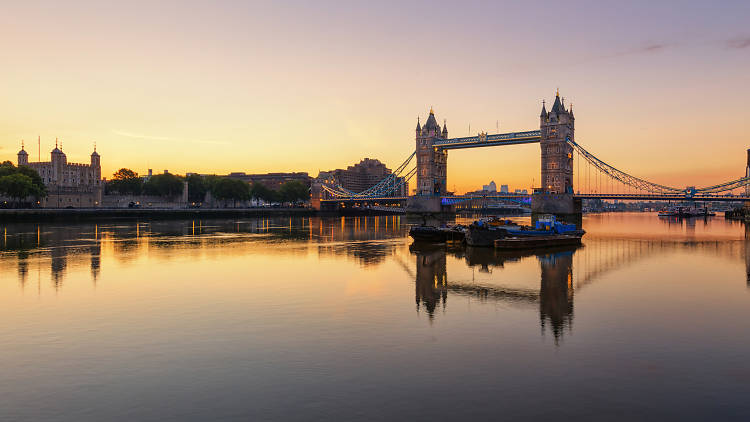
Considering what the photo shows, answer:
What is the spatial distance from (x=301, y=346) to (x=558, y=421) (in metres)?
6.74

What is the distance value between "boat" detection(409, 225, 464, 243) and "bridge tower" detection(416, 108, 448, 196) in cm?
8484

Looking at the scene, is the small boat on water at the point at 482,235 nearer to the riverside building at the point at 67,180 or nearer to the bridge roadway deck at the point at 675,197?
the bridge roadway deck at the point at 675,197

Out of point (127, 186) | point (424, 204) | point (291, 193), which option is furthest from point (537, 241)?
point (291, 193)

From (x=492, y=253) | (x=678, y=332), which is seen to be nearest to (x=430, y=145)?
(x=492, y=253)

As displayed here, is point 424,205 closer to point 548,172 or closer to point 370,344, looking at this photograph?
point 548,172

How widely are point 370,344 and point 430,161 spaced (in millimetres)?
125000

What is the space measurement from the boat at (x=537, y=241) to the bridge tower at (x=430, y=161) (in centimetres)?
8681

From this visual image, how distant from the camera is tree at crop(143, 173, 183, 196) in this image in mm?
131750

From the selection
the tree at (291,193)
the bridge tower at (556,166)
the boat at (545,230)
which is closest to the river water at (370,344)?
the boat at (545,230)

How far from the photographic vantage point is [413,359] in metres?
12.4

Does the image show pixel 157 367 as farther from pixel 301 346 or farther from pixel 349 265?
pixel 349 265

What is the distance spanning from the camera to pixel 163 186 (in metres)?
132

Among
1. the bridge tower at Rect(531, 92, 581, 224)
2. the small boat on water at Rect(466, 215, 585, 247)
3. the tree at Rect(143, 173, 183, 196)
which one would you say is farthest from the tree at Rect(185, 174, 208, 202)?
the small boat on water at Rect(466, 215, 585, 247)

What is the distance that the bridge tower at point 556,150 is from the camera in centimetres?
11175
